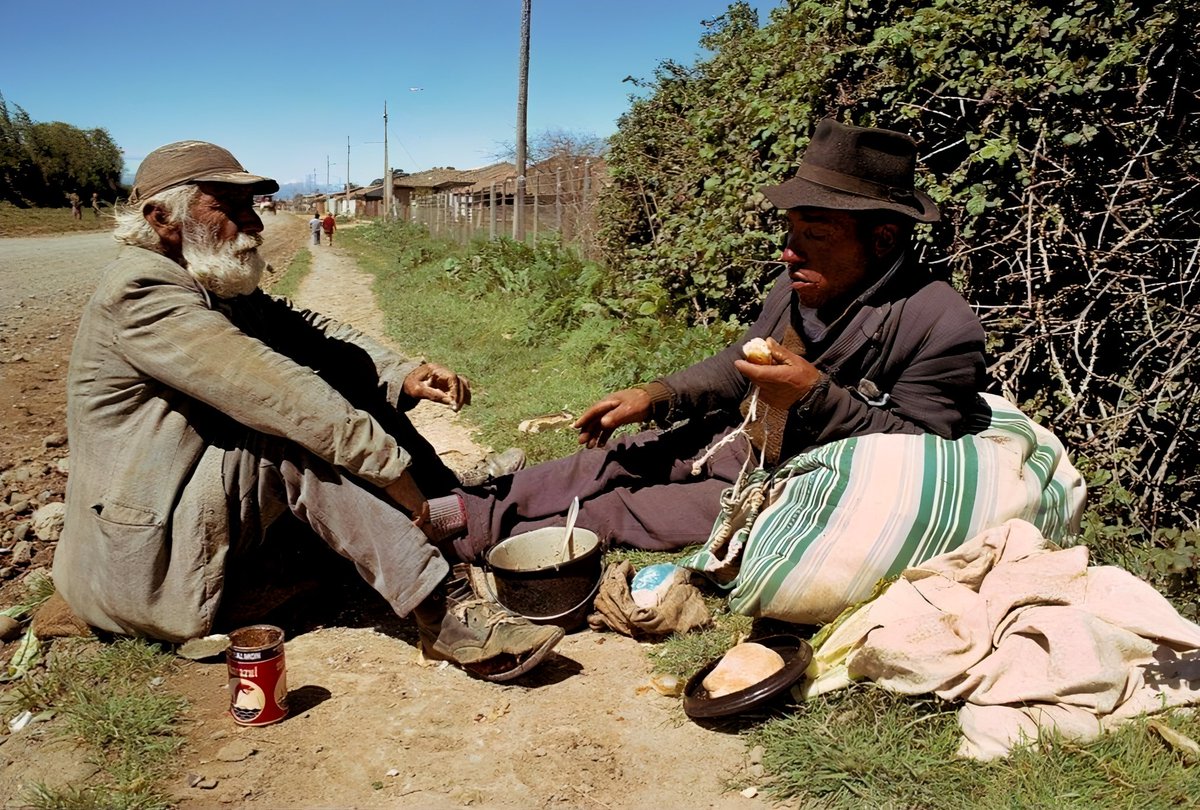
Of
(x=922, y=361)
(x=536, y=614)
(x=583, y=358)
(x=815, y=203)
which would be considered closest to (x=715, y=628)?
(x=536, y=614)

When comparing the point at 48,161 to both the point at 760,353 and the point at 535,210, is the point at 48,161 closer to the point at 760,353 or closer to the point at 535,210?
the point at 535,210

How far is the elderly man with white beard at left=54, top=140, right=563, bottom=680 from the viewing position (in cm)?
271

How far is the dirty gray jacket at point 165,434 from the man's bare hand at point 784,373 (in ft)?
3.88

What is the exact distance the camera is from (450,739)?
2.55 m

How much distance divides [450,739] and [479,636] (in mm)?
363

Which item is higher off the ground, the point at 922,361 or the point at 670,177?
the point at 670,177

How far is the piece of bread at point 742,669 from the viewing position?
2.52 metres

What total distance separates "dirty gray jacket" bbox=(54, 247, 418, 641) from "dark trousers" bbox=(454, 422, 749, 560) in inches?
35.3

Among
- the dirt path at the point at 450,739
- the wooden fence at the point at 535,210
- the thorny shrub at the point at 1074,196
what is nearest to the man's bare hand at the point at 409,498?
the dirt path at the point at 450,739

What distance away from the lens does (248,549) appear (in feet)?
Answer: 9.92

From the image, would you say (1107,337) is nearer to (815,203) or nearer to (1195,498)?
(1195,498)

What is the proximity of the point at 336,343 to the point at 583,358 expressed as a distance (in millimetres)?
3605

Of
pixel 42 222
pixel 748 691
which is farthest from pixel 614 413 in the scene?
pixel 42 222

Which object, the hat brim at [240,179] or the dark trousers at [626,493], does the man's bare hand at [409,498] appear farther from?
the hat brim at [240,179]
